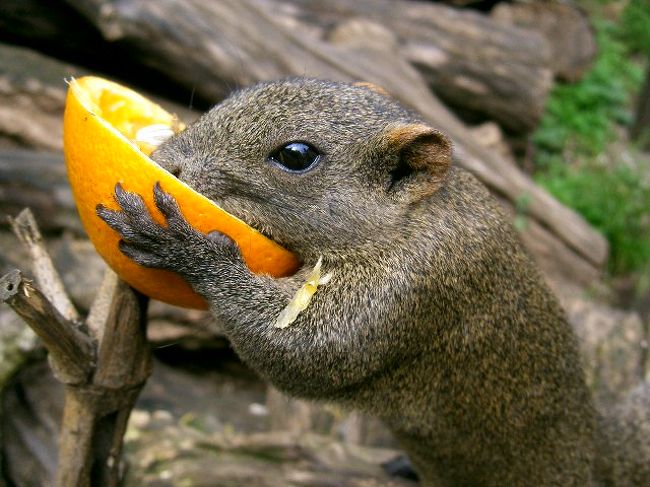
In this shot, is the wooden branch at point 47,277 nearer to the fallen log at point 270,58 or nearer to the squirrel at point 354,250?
the squirrel at point 354,250

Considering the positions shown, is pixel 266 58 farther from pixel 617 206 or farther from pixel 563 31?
pixel 563 31


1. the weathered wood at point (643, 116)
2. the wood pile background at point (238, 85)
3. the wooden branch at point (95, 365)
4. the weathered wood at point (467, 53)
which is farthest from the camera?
the weathered wood at point (643, 116)

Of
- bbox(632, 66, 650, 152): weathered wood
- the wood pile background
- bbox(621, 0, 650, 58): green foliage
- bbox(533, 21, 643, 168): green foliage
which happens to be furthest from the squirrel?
bbox(621, 0, 650, 58): green foliage

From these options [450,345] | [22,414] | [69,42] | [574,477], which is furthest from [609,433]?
[69,42]

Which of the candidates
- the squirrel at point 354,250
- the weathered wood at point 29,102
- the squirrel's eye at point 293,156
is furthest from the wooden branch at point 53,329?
the weathered wood at point 29,102

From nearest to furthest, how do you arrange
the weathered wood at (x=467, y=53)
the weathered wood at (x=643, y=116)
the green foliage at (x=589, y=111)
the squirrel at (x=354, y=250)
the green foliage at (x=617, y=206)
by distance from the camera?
the squirrel at (x=354, y=250) → the weathered wood at (x=467, y=53) → the green foliage at (x=617, y=206) → the green foliage at (x=589, y=111) → the weathered wood at (x=643, y=116)

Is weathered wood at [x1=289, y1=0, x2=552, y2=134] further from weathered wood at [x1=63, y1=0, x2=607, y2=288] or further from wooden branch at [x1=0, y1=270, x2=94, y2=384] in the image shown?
wooden branch at [x1=0, y1=270, x2=94, y2=384]

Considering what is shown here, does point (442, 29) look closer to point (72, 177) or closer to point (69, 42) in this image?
point (69, 42)
